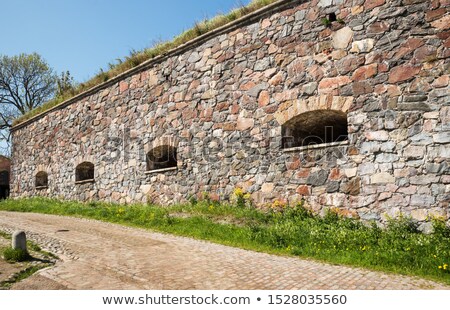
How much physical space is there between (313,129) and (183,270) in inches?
186

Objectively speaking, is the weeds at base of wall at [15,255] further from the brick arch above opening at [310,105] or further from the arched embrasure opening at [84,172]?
the arched embrasure opening at [84,172]

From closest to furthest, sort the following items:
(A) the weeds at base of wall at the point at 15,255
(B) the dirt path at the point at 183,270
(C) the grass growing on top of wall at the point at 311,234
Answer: (B) the dirt path at the point at 183,270 → (C) the grass growing on top of wall at the point at 311,234 → (A) the weeds at base of wall at the point at 15,255

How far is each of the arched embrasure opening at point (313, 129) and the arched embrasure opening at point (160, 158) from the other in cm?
374

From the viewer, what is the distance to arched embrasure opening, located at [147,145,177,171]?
10.4 meters

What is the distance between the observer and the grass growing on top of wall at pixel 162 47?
8984 mm

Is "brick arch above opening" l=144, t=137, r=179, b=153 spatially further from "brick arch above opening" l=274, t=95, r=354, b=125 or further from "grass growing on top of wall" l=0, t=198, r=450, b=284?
"brick arch above opening" l=274, t=95, r=354, b=125

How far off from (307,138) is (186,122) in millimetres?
3290

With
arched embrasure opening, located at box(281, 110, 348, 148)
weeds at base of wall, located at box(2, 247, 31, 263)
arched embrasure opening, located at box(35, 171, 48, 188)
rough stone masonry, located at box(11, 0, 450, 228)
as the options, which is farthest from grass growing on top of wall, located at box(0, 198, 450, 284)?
arched embrasure opening, located at box(35, 171, 48, 188)

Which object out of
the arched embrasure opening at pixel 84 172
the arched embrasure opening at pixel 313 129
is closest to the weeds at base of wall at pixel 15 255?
the arched embrasure opening at pixel 313 129

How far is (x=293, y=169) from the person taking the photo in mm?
7578

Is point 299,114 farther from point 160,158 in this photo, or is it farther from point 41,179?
point 41,179

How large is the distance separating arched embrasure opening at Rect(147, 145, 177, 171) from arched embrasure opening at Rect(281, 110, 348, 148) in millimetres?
3742

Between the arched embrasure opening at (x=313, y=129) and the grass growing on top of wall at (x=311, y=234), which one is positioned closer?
the grass growing on top of wall at (x=311, y=234)

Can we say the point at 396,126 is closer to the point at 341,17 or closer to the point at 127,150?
the point at 341,17
